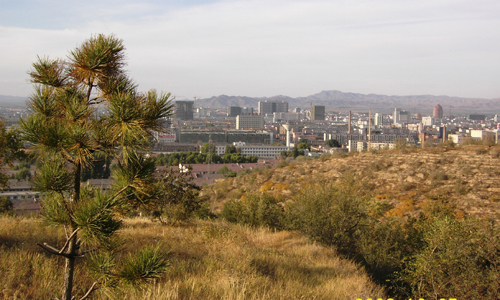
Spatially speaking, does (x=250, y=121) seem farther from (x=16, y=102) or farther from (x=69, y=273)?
(x=69, y=273)

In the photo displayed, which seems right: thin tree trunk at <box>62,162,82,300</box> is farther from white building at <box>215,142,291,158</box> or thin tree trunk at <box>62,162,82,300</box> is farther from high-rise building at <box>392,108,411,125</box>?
high-rise building at <box>392,108,411,125</box>

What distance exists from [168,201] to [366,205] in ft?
14.3

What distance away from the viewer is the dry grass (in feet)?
9.77

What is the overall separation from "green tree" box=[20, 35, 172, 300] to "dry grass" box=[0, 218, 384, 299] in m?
0.29

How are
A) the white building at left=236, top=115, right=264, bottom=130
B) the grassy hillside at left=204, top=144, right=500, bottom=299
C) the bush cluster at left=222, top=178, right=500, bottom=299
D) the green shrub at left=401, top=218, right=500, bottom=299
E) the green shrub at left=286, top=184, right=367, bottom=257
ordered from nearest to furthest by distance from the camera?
the green shrub at left=401, top=218, right=500, bottom=299 < the bush cluster at left=222, top=178, right=500, bottom=299 < the grassy hillside at left=204, top=144, right=500, bottom=299 < the green shrub at left=286, top=184, right=367, bottom=257 < the white building at left=236, top=115, right=264, bottom=130

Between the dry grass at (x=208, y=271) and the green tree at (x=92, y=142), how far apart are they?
0.29 metres

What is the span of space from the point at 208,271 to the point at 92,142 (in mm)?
2064

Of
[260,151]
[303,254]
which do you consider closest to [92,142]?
[303,254]

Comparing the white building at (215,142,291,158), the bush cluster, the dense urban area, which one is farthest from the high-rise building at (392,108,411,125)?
the bush cluster

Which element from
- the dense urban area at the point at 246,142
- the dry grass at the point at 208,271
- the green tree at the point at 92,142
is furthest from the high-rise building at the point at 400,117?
the green tree at the point at 92,142

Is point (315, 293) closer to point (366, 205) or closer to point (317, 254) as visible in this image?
point (317, 254)

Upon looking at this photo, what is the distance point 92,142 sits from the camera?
7.43 feet

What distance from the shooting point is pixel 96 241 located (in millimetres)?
2125

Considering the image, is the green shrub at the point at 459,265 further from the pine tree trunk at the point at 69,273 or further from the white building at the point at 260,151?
the white building at the point at 260,151
